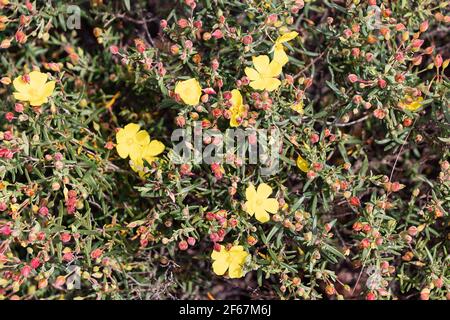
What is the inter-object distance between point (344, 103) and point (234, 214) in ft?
2.42

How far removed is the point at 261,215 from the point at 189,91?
25.0 inches

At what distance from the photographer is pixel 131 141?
2803 mm

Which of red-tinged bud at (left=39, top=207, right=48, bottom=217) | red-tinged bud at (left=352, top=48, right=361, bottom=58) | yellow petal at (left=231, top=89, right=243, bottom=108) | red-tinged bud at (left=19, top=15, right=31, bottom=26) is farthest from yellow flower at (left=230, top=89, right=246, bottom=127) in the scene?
red-tinged bud at (left=19, top=15, right=31, bottom=26)

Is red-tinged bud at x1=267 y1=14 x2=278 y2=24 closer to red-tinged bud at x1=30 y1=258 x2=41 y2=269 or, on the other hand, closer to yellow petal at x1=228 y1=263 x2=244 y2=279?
yellow petal at x1=228 y1=263 x2=244 y2=279

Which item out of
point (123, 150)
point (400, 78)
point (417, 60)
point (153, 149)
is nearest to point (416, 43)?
point (417, 60)

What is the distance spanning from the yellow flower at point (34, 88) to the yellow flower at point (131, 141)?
14.7 inches

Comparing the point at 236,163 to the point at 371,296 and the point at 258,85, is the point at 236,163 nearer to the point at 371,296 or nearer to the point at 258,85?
the point at 258,85

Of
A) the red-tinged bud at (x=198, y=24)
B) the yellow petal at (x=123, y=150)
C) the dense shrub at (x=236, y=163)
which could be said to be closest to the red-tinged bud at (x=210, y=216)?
the dense shrub at (x=236, y=163)

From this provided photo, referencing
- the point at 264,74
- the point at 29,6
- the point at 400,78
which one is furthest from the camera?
the point at 29,6

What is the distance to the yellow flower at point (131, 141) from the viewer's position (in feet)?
9.04

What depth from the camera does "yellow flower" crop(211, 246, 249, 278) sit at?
264 centimetres

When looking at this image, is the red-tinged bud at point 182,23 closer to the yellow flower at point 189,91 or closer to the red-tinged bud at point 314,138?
the yellow flower at point 189,91
